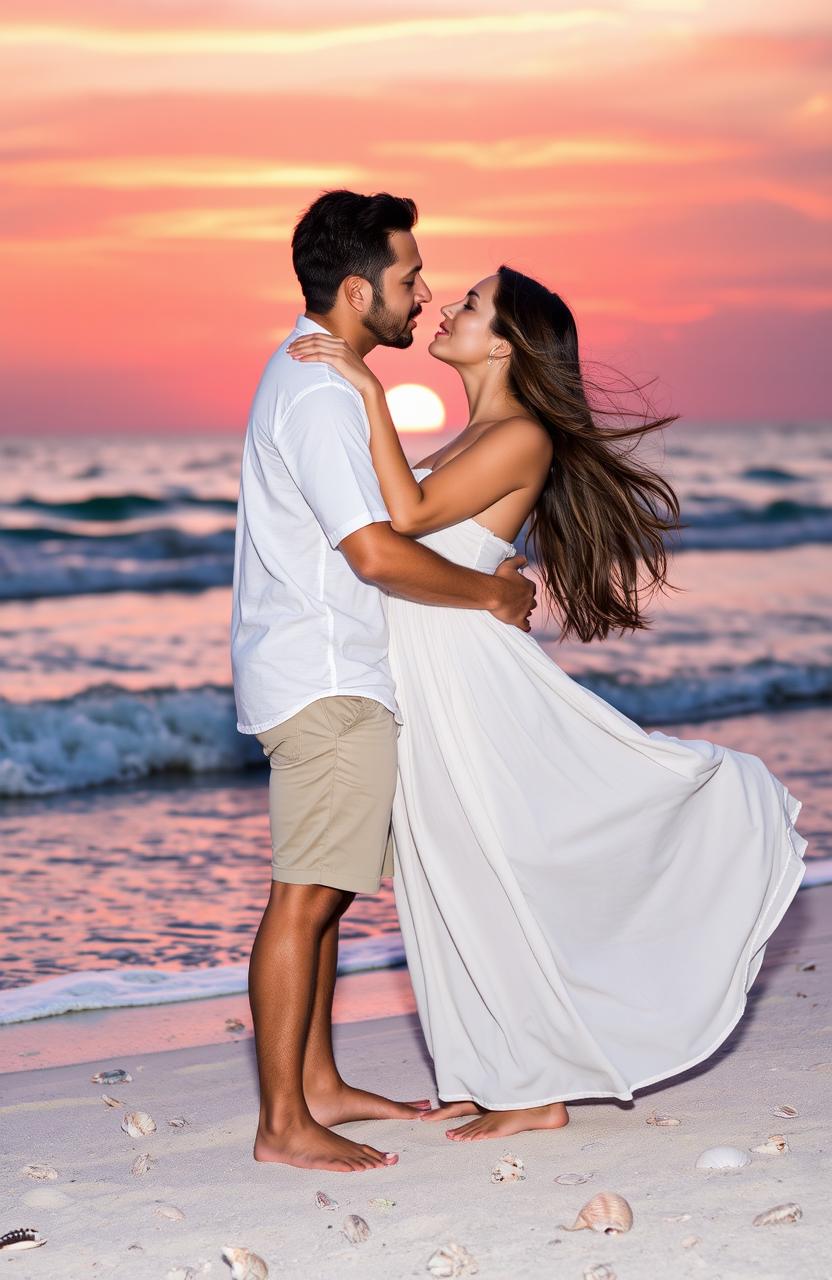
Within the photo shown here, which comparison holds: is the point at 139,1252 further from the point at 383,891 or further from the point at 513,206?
the point at 513,206

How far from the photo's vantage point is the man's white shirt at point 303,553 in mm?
3072

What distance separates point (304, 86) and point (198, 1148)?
39.0 feet

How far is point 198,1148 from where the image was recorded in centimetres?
343

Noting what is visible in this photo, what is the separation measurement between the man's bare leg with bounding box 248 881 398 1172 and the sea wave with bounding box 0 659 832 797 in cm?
610

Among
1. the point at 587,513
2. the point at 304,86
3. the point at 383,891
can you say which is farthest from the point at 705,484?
the point at 587,513

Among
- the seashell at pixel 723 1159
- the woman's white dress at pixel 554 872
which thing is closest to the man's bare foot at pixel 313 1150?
the woman's white dress at pixel 554 872

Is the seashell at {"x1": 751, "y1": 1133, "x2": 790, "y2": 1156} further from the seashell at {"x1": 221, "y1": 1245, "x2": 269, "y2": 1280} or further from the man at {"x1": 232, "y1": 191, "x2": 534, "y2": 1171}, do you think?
the seashell at {"x1": 221, "y1": 1245, "x2": 269, "y2": 1280}

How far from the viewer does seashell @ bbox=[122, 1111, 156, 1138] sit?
11.6ft

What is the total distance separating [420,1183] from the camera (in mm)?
3092

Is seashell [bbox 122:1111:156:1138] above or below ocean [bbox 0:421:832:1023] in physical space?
above

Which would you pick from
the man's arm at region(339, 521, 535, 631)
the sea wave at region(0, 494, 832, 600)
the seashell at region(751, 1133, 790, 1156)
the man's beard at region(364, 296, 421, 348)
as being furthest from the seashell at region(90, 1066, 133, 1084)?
the sea wave at region(0, 494, 832, 600)

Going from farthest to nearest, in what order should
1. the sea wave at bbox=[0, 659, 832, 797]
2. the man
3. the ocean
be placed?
the sea wave at bbox=[0, 659, 832, 797], the ocean, the man

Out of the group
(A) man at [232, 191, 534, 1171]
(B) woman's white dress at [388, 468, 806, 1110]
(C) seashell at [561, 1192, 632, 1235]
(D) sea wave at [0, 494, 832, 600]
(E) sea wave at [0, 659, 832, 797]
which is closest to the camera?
(C) seashell at [561, 1192, 632, 1235]

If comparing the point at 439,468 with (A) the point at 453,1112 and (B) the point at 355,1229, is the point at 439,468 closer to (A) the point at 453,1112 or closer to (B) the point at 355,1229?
(A) the point at 453,1112
